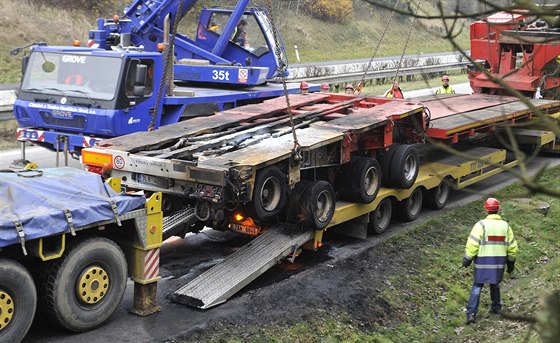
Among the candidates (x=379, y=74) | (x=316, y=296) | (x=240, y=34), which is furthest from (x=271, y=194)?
(x=379, y=74)

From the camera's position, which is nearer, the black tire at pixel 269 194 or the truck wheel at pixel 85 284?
the truck wheel at pixel 85 284

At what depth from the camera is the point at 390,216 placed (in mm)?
11641

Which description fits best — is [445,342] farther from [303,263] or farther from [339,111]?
[339,111]

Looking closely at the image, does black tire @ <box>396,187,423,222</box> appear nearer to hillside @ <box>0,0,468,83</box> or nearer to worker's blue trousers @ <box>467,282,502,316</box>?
worker's blue trousers @ <box>467,282,502,316</box>

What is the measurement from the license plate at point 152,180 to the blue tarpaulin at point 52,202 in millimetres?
1224

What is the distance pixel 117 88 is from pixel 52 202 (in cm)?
534

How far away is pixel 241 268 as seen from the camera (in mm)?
8750

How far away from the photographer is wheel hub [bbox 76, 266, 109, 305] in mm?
7164

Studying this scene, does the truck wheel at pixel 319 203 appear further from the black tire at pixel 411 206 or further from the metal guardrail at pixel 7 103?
the metal guardrail at pixel 7 103

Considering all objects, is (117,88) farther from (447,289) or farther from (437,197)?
(447,289)

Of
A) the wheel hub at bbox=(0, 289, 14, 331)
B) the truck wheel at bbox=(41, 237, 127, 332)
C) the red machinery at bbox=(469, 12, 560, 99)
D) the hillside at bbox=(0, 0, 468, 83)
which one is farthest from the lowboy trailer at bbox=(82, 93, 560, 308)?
the hillside at bbox=(0, 0, 468, 83)

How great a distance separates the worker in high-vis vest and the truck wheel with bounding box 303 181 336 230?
1827mm

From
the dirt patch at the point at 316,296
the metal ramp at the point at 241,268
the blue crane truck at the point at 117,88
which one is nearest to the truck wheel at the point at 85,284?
the dirt patch at the point at 316,296

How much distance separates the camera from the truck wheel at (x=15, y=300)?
21.3ft
